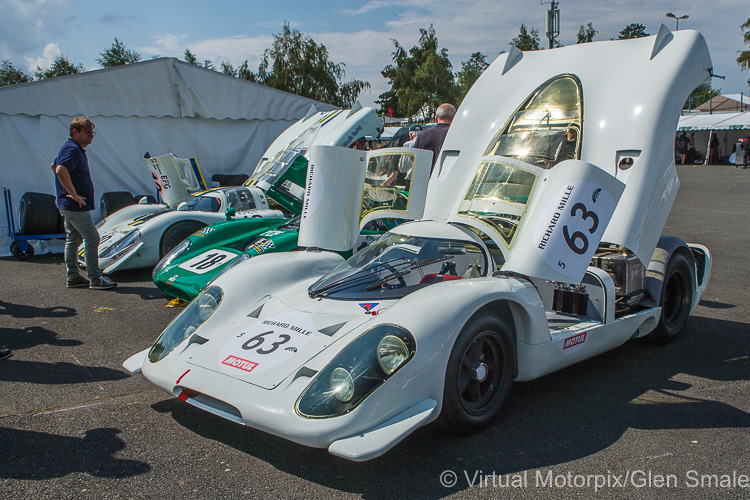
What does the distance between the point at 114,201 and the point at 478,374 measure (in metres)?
10.2

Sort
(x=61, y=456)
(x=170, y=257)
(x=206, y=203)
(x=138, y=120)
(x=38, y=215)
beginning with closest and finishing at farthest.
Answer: (x=61, y=456) → (x=170, y=257) → (x=206, y=203) → (x=38, y=215) → (x=138, y=120)

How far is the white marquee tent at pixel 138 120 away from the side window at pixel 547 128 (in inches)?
355

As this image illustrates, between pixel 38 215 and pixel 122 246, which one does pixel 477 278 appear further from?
pixel 38 215

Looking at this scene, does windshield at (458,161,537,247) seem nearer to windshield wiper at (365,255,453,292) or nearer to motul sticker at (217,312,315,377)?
windshield wiper at (365,255,453,292)

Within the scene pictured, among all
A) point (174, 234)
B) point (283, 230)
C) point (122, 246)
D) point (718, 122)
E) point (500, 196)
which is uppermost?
point (718, 122)

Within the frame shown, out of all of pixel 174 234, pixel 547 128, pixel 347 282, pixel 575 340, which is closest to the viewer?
pixel 575 340

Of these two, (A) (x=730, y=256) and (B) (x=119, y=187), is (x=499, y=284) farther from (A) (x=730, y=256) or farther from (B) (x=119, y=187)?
(B) (x=119, y=187)

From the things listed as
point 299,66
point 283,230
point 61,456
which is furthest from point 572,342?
point 299,66

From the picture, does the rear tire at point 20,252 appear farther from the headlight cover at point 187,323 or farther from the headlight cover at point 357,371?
the headlight cover at point 357,371

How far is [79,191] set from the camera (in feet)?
21.7

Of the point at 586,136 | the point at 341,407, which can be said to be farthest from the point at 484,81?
the point at 341,407

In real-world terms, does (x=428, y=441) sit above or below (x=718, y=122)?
below

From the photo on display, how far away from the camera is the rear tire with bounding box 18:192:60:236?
9289mm

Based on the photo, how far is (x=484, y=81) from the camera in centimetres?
567
